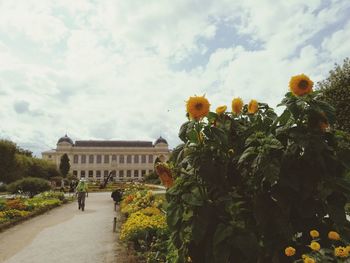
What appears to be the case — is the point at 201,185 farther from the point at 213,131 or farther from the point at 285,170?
the point at 285,170

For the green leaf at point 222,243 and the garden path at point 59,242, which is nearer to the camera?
the green leaf at point 222,243

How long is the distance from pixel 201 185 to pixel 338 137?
104cm

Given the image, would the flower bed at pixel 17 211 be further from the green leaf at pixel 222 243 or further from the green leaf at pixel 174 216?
the green leaf at pixel 222 243

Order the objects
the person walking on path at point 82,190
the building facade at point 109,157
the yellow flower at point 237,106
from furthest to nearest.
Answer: the building facade at point 109,157 → the person walking on path at point 82,190 → the yellow flower at point 237,106

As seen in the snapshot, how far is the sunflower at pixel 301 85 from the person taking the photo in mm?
2561

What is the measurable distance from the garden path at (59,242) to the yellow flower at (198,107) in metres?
5.56

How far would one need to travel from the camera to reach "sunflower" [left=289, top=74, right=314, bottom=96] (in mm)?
2561

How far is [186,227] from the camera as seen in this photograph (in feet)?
8.72

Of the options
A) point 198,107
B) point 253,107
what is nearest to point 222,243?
point 198,107

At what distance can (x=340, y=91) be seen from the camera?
2044 centimetres

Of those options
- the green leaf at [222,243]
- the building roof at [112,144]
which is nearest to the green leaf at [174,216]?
the green leaf at [222,243]

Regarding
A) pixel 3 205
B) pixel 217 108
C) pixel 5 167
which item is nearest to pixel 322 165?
pixel 217 108

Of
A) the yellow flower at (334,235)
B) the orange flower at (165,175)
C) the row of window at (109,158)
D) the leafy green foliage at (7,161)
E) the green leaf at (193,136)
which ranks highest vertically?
the row of window at (109,158)

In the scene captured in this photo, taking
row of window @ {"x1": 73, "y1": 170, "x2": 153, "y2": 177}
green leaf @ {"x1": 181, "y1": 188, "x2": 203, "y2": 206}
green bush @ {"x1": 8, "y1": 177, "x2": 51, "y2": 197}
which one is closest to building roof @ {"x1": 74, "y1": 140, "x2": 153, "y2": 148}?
row of window @ {"x1": 73, "y1": 170, "x2": 153, "y2": 177}
